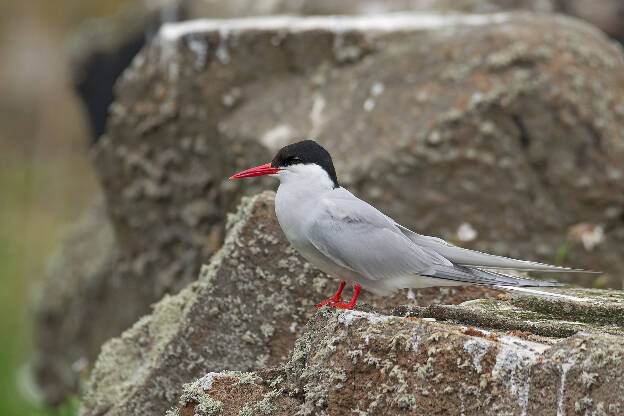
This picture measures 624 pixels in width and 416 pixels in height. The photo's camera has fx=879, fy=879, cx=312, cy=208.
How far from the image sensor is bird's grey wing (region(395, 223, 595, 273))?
2.99 m

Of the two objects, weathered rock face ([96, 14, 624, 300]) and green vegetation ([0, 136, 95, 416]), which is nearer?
weathered rock face ([96, 14, 624, 300])

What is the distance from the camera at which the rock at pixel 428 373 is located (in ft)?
7.57

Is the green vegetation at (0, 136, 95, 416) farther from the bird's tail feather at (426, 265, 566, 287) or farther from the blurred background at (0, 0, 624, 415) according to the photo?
the bird's tail feather at (426, 265, 566, 287)

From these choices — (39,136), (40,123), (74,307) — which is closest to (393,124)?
(74,307)

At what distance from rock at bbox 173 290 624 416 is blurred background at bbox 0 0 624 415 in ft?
19.9

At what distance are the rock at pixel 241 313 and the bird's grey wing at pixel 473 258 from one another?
353 mm

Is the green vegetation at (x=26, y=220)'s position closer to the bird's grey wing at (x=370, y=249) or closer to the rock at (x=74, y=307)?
the rock at (x=74, y=307)

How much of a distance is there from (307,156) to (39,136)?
1455 cm

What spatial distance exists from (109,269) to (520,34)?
360cm

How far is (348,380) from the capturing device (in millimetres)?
2598

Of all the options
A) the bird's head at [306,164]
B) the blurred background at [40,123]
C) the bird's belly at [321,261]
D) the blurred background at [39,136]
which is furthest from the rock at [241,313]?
the blurred background at [40,123]

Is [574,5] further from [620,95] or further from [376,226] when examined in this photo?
[376,226]

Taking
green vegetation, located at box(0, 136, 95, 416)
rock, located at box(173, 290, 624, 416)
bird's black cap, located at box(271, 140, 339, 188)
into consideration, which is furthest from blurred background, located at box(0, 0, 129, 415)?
rock, located at box(173, 290, 624, 416)

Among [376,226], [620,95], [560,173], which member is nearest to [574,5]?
[620,95]
